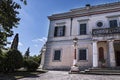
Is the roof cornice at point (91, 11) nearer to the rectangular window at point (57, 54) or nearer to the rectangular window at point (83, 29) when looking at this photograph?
the rectangular window at point (83, 29)

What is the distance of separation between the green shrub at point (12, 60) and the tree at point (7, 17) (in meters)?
3.89

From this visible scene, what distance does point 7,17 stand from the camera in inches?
402

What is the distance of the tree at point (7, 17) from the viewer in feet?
32.5

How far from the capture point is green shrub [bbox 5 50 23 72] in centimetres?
1469

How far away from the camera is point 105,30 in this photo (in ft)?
59.6

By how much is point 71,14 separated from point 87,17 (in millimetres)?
2693

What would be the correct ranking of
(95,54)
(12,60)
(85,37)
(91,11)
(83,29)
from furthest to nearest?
(91,11)
(83,29)
(85,37)
(95,54)
(12,60)

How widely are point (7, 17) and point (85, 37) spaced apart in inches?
517

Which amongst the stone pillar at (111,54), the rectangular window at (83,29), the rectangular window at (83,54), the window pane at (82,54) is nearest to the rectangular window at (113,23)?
the stone pillar at (111,54)

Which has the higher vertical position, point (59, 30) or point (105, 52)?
point (59, 30)

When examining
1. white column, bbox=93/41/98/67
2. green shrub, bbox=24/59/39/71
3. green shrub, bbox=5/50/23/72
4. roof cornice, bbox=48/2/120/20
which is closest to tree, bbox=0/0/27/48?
green shrub, bbox=5/50/23/72

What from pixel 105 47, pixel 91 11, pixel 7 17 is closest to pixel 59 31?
pixel 91 11

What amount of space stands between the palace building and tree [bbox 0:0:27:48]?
1108cm

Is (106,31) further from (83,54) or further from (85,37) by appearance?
(83,54)
